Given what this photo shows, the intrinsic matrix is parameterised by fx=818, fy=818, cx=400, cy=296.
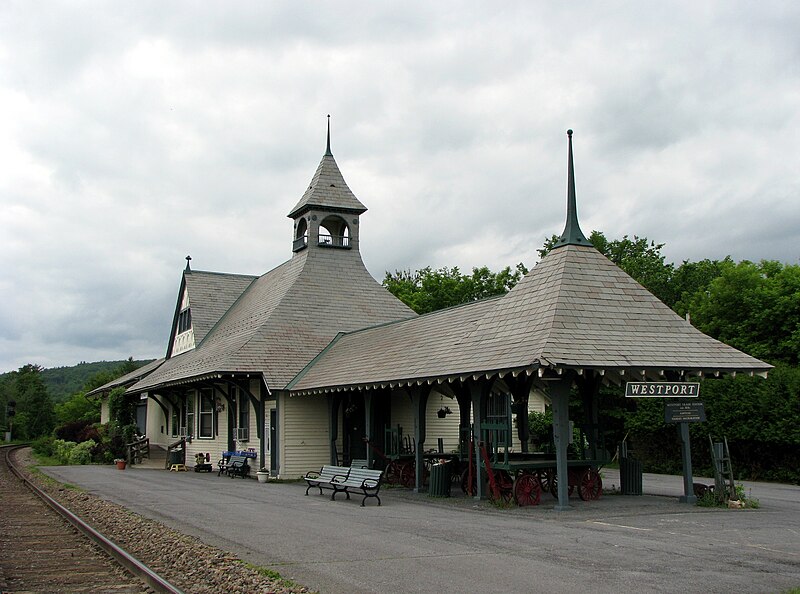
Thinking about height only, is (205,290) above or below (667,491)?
above

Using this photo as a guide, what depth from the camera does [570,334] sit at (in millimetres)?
14289

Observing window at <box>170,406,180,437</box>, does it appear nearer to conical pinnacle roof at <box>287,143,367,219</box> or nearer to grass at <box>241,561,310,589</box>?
conical pinnacle roof at <box>287,143,367,219</box>

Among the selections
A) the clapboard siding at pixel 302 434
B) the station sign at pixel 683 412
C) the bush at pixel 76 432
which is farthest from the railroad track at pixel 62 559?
the bush at pixel 76 432

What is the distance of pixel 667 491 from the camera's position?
18203 mm

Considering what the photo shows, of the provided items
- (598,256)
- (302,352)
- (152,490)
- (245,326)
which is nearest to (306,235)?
(245,326)

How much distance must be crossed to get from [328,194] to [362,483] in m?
16.5

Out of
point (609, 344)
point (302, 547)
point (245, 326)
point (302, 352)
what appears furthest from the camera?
point (245, 326)

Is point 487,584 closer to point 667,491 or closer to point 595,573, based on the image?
point 595,573

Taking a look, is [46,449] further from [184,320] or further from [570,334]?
[570,334]

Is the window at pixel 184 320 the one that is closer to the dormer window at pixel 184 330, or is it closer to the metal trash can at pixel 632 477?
the dormer window at pixel 184 330

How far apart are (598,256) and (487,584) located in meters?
10.1

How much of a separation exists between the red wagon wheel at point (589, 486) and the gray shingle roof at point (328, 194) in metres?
16.8

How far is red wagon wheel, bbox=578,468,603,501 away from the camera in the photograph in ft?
52.3

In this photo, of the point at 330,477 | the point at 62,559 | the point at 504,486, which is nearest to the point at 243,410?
the point at 330,477
